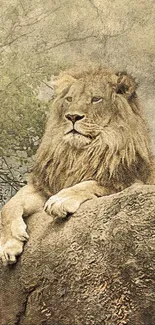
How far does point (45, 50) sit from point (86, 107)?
1377 millimetres

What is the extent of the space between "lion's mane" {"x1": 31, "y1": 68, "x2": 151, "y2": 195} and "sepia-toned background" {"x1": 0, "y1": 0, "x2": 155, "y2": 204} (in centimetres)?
99

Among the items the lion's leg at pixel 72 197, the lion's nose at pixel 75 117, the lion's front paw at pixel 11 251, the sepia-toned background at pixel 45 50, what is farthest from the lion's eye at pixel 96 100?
the sepia-toned background at pixel 45 50

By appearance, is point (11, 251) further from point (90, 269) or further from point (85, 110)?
point (85, 110)

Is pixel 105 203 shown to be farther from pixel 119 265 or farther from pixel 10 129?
pixel 10 129

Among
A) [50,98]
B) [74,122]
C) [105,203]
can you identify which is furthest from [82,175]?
[50,98]

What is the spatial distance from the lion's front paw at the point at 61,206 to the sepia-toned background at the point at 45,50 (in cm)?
151

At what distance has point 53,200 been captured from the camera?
3008 mm

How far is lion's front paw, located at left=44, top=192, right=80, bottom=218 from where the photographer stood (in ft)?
9.58

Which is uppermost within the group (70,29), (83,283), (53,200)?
(70,29)

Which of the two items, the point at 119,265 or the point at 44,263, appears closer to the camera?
the point at 119,265

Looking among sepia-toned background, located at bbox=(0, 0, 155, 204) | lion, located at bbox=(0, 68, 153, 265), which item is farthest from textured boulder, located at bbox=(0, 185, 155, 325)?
sepia-toned background, located at bbox=(0, 0, 155, 204)

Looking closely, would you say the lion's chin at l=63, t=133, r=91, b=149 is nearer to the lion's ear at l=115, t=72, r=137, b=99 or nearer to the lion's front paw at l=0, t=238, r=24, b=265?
the lion's ear at l=115, t=72, r=137, b=99

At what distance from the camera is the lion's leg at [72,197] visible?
9.61ft

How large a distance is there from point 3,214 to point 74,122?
494mm
